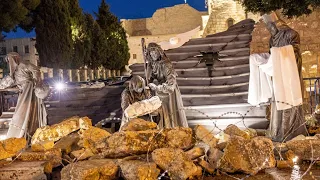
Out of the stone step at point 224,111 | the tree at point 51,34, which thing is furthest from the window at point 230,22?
the stone step at point 224,111

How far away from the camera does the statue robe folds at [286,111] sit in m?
6.80

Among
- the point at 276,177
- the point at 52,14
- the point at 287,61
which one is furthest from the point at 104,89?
the point at 52,14

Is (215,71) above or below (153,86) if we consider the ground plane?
above

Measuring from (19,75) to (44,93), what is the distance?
581 millimetres

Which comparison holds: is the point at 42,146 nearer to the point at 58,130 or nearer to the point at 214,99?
the point at 58,130

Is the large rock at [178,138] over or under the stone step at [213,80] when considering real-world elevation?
under

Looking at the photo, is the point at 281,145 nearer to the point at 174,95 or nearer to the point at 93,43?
the point at 174,95

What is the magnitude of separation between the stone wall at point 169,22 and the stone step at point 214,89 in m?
31.4

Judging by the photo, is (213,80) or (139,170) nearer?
(139,170)

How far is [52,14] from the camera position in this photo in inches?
1179

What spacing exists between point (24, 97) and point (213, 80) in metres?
7.47

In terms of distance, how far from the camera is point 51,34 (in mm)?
29938

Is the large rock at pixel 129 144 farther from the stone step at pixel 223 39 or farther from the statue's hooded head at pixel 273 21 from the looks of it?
the stone step at pixel 223 39

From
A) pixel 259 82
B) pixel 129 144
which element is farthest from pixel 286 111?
pixel 129 144
